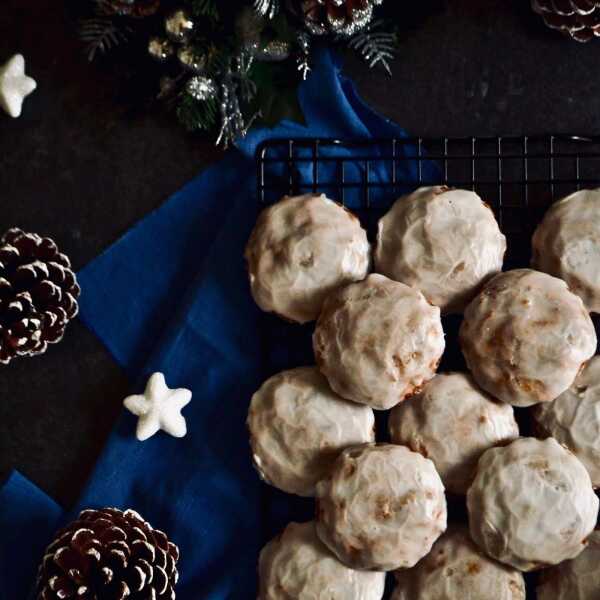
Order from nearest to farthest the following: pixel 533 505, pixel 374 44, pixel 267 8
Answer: pixel 533 505 → pixel 267 8 → pixel 374 44

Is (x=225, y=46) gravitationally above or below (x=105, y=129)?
above

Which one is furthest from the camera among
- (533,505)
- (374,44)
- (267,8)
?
(374,44)

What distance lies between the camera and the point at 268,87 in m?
1.31

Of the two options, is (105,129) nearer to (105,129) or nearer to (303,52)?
(105,129)

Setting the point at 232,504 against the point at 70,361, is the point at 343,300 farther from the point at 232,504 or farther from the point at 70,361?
the point at 70,361

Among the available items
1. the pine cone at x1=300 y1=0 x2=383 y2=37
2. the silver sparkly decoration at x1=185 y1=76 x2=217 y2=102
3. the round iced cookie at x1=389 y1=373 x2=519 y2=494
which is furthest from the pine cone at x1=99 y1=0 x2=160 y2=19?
the round iced cookie at x1=389 y1=373 x2=519 y2=494

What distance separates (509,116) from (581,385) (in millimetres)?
454

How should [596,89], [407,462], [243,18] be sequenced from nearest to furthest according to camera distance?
[407,462]
[243,18]
[596,89]

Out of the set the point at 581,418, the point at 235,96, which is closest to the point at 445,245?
the point at 581,418

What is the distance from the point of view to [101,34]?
1321mm

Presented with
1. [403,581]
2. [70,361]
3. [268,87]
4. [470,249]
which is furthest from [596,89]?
[70,361]

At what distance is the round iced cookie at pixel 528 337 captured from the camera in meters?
1.10

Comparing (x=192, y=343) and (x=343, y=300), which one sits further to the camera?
(x=192, y=343)

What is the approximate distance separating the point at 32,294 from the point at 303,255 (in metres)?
0.43
